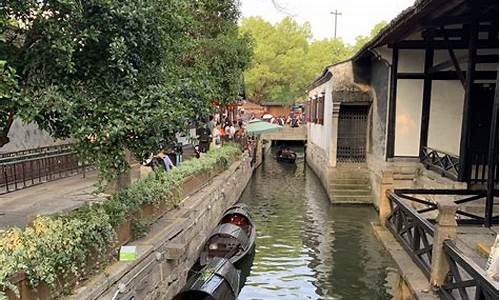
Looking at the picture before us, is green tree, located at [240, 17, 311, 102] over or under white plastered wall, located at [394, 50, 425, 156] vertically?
over

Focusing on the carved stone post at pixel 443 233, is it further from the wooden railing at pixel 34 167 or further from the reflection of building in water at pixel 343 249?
the wooden railing at pixel 34 167

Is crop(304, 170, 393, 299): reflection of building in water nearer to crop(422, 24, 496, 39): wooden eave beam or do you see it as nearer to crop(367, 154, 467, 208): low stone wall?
crop(367, 154, 467, 208): low stone wall

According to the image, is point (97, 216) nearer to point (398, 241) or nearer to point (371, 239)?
point (398, 241)

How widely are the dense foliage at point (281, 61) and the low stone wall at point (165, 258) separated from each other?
29.1 metres

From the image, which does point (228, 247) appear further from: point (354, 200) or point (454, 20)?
point (354, 200)

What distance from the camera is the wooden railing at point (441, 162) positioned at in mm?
10570

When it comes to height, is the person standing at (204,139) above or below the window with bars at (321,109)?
below

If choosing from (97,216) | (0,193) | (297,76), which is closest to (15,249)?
(97,216)

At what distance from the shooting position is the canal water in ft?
29.3

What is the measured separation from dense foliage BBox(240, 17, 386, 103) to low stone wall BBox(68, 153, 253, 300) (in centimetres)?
2911

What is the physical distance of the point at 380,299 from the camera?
8.42 meters

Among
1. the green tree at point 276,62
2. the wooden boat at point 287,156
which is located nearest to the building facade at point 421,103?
the wooden boat at point 287,156

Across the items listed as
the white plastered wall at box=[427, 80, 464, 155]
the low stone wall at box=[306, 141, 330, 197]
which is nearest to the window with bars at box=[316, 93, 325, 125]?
the low stone wall at box=[306, 141, 330, 197]

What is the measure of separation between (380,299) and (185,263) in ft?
12.7
